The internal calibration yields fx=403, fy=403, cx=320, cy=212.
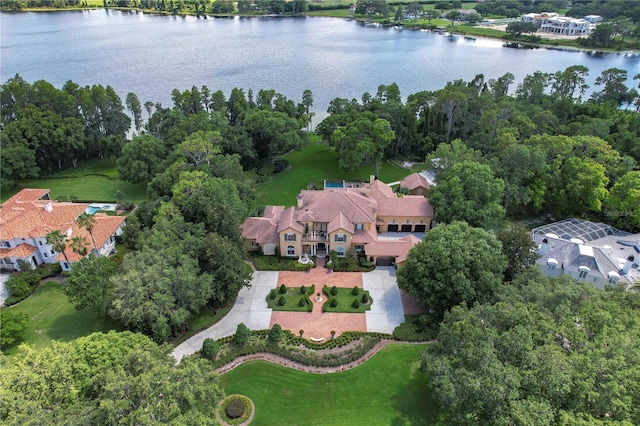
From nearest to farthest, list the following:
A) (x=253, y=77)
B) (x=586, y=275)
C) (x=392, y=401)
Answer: (x=392, y=401), (x=586, y=275), (x=253, y=77)

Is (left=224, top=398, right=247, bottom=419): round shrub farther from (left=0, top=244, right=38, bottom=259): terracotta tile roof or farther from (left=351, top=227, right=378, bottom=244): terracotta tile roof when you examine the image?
(left=0, top=244, right=38, bottom=259): terracotta tile roof

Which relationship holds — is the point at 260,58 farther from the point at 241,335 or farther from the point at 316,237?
the point at 241,335

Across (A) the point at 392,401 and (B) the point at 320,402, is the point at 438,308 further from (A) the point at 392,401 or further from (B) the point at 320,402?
(B) the point at 320,402

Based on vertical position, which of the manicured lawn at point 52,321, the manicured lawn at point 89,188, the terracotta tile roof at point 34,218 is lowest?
the manicured lawn at point 52,321

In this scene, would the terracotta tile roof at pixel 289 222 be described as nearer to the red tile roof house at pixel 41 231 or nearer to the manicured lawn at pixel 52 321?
the manicured lawn at pixel 52 321

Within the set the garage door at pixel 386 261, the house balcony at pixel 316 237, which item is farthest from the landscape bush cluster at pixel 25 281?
the garage door at pixel 386 261

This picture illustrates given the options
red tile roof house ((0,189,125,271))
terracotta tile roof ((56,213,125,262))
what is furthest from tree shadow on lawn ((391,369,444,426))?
terracotta tile roof ((56,213,125,262))

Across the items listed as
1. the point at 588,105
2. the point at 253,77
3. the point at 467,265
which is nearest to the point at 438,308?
the point at 467,265
